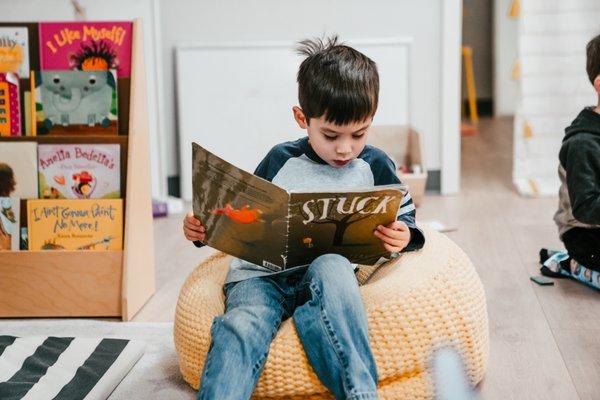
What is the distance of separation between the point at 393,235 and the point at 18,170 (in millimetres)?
1010

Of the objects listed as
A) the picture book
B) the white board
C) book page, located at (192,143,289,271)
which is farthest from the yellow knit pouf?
the white board

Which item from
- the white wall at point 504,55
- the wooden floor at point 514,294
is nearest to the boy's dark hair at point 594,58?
the wooden floor at point 514,294

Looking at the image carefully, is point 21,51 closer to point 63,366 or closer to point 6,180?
point 6,180

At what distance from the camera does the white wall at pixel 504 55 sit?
5699mm

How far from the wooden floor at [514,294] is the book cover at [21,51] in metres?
0.63

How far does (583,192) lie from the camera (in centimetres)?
212

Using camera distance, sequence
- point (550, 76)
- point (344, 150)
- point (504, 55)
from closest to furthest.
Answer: point (344, 150) < point (550, 76) < point (504, 55)

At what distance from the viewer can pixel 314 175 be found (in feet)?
5.57

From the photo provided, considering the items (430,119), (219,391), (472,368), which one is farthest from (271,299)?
(430,119)

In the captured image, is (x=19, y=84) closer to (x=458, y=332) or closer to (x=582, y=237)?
(x=458, y=332)

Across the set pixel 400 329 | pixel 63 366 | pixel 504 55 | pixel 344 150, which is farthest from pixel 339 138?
pixel 504 55

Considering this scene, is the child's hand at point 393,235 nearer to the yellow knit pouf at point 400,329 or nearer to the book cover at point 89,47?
the yellow knit pouf at point 400,329

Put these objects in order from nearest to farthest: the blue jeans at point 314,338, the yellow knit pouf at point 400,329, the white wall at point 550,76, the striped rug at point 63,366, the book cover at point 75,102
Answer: the blue jeans at point 314,338
the yellow knit pouf at point 400,329
the striped rug at point 63,366
the book cover at point 75,102
the white wall at point 550,76

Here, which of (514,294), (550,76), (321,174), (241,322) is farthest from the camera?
(550,76)
